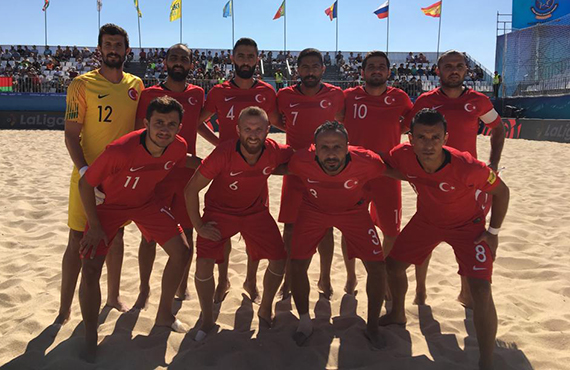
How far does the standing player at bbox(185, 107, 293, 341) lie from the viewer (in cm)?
331

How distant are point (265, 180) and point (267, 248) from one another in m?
0.57

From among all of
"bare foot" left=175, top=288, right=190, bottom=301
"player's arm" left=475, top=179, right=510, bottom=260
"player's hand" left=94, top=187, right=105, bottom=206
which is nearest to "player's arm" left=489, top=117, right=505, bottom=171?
"player's arm" left=475, top=179, right=510, bottom=260

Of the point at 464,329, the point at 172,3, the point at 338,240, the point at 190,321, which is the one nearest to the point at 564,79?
the point at 338,240

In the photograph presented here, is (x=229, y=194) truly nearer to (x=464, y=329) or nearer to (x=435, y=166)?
(x=435, y=166)

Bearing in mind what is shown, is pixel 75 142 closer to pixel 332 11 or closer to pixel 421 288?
pixel 421 288

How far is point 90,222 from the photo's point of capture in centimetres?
303

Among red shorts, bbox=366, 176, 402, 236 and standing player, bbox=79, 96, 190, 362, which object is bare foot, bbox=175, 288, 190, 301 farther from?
red shorts, bbox=366, 176, 402, 236

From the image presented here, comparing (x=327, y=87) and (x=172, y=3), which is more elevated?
(x=172, y=3)

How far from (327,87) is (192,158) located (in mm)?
1496

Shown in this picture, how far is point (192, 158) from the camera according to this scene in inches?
143

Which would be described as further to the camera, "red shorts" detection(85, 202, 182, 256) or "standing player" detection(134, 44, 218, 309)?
"standing player" detection(134, 44, 218, 309)

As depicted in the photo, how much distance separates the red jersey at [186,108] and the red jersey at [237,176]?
0.39m

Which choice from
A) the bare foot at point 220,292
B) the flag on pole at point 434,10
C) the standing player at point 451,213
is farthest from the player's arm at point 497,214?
the flag on pole at point 434,10

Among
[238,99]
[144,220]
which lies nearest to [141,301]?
[144,220]
